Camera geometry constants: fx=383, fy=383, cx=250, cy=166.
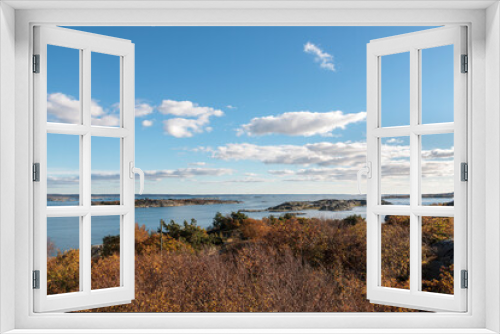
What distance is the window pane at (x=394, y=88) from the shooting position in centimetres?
243

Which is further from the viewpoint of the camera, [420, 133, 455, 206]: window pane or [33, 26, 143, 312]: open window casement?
[420, 133, 455, 206]: window pane

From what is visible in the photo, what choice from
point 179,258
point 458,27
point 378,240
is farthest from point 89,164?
point 179,258

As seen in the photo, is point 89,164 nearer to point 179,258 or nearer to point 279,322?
point 279,322

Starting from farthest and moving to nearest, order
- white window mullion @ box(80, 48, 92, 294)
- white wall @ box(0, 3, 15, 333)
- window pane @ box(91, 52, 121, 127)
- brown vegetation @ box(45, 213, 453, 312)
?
window pane @ box(91, 52, 121, 127), brown vegetation @ box(45, 213, 453, 312), white window mullion @ box(80, 48, 92, 294), white wall @ box(0, 3, 15, 333)

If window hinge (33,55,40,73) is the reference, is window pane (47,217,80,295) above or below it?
below

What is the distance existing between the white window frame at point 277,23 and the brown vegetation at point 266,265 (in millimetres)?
2121

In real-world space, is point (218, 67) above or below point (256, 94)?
above

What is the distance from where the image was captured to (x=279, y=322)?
1828 mm

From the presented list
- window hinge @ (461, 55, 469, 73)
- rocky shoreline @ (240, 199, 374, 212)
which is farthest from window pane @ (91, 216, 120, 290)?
window hinge @ (461, 55, 469, 73)

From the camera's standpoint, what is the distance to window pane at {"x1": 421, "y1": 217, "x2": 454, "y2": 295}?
4.20 metres

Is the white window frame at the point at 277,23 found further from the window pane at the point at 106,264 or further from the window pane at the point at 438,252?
the window pane at the point at 106,264

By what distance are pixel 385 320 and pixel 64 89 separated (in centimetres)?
394

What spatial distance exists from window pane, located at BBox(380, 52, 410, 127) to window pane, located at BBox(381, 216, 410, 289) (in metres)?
1.18

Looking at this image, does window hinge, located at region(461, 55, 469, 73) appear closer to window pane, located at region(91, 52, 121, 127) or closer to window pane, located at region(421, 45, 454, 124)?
window pane, located at region(421, 45, 454, 124)
